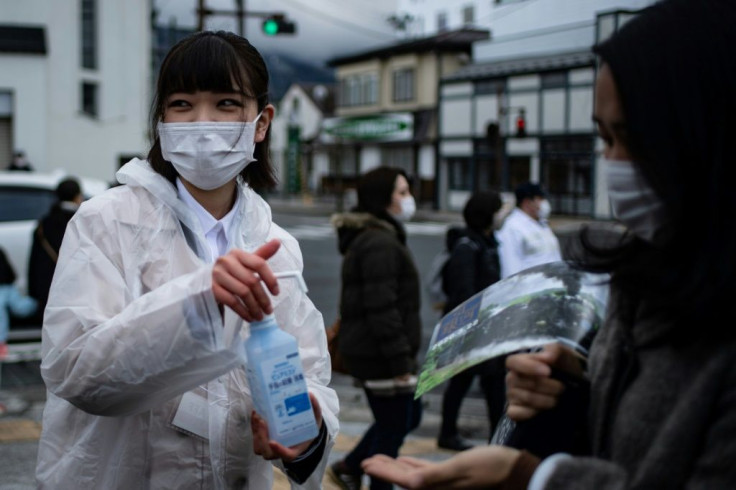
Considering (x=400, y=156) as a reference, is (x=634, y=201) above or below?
below

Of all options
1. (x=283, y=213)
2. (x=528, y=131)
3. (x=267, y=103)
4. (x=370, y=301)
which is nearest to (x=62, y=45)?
Result: (x=283, y=213)

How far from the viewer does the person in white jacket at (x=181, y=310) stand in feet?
5.70

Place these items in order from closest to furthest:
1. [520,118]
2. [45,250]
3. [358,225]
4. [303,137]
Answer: [358,225] → [45,250] → [520,118] → [303,137]

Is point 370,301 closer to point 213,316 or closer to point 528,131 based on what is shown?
point 213,316

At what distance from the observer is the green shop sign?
41.1 meters

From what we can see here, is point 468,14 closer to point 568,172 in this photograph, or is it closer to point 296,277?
point 568,172

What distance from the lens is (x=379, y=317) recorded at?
4.56 meters

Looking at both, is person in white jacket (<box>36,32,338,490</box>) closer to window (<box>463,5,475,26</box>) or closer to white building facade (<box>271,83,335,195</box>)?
white building facade (<box>271,83,335,195</box>)

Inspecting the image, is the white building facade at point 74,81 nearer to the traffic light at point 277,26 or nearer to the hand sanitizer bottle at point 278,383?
the traffic light at point 277,26

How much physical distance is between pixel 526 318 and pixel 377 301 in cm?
298

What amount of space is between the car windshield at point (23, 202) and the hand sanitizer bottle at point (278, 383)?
8.07 meters

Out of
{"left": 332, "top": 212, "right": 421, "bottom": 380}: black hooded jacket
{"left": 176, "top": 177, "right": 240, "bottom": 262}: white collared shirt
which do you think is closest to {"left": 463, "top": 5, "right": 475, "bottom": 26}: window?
{"left": 332, "top": 212, "right": 421, "bottom": 380}: black hooded jacket

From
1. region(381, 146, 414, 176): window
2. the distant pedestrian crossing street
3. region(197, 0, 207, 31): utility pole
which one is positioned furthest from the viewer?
region(381, 146, 414, 176): window

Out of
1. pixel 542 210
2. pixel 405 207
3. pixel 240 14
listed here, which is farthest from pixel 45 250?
pixel 240 14
